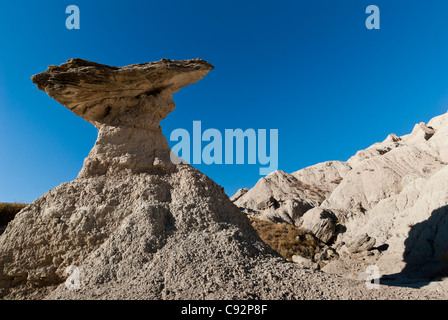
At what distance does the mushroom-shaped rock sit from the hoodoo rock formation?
4 centimetres

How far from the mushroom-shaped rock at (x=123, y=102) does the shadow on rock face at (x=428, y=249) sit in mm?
10743

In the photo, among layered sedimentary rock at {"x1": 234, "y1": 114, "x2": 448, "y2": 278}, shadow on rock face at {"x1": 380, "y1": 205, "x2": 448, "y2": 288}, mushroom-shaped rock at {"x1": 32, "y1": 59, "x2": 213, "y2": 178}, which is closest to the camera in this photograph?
mushroom-shaped rock at {"x1": 32, "y1": 59, "x2": 213, "y2": 178}

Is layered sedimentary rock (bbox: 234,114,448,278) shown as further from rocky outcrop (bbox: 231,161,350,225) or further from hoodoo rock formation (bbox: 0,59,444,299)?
hoodoo rock formation (bbox: 0,59,444,299)

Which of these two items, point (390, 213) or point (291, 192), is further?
point (291, 192)

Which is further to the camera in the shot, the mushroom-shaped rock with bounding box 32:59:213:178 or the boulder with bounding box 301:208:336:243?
the boulder with bounding box 301:208:336:243

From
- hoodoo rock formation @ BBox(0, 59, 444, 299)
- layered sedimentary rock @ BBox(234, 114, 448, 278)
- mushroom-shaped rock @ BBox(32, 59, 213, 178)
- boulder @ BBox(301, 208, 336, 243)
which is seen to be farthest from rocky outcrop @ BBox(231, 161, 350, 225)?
hoodoo rock formation @ BBox(0, 59, 444, 299)

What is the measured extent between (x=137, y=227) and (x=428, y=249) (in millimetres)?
13328

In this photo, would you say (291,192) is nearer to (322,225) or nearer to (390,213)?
(322,225)

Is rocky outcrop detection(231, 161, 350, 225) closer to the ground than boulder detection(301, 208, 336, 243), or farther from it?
farther from it

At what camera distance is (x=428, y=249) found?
1269 cm

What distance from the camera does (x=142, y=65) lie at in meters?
9.47

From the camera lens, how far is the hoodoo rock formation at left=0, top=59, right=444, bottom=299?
5902 millimetres

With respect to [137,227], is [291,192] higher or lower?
higher

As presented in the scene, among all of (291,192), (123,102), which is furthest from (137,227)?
(291,192)
